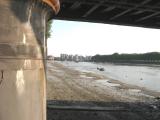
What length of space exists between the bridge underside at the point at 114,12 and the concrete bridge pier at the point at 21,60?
8257mm

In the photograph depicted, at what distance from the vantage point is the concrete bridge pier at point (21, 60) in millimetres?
3715

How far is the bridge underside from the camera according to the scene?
484 inches

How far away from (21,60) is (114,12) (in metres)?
11.2

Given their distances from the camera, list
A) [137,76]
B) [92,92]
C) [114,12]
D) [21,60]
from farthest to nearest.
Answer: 1. [137,76]
2. [92,92]
3. [114,12]
4. [21,60]

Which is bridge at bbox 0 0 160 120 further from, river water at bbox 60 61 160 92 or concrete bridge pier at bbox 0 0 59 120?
river water at bbox 60 61 160 92

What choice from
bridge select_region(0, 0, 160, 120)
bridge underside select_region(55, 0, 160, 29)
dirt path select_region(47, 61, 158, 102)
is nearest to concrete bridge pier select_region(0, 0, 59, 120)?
bridge select_region(0, 0, 160, 120)

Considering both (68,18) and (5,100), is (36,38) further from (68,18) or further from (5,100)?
(68,18)

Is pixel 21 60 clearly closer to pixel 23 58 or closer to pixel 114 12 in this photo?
pixel 23 58

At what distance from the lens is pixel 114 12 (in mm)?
14453

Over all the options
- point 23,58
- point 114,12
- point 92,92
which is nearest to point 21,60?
point 23,58

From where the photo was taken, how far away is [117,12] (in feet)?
47.0

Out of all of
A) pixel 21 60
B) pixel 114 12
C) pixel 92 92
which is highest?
pixel 114 12

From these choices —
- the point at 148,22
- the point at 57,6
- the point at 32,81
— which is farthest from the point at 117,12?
the point at 32,81

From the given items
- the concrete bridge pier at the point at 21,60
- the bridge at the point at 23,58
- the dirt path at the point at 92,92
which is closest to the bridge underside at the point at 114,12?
the bridge at the point at 23,58
